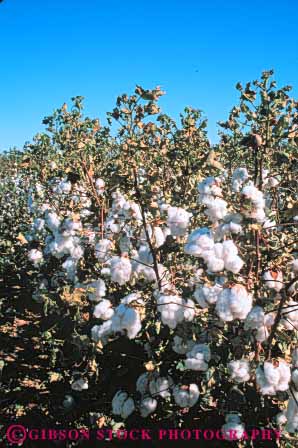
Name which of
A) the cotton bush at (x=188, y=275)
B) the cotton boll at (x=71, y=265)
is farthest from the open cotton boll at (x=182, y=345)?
the cotton boll at (x=71, y=265)

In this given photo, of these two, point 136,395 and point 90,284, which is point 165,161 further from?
point 136,395

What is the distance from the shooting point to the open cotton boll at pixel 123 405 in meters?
2.67

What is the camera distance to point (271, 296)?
236 centimetres

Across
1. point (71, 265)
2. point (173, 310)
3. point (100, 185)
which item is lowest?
point (173, 310)

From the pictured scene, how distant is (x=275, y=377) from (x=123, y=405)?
1132mm

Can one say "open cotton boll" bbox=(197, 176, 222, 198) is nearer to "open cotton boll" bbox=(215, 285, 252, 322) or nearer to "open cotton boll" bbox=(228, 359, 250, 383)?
"open cotton boll" bbox=(215, 285, 252, 322)

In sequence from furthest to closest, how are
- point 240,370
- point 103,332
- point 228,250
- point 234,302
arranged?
1. point 103,332
2. point 240,370
3. point 228,250
4. point 234,302

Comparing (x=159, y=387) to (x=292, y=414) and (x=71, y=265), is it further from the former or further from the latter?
(x=71, y=265)

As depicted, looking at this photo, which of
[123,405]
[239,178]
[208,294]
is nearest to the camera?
[208,294]

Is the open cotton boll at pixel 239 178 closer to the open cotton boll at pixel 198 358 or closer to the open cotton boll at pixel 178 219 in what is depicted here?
the open cotton boll at pixel 178 219

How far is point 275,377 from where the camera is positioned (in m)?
2.01

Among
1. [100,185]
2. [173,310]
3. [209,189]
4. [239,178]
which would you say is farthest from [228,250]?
[100,185]

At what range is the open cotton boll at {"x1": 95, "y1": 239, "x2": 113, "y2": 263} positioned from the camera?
3.17 m

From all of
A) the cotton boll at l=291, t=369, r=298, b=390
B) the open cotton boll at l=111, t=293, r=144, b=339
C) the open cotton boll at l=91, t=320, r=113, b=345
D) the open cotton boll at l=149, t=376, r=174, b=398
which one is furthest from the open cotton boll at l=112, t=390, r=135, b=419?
the cotton boll at l=291, t=369, r=298, b=390
